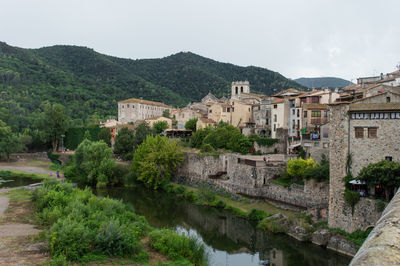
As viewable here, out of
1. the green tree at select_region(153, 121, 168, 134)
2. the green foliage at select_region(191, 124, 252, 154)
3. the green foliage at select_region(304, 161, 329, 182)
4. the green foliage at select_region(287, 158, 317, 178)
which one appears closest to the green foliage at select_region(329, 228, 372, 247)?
the green foliage at select_region(304, 161, 329, 182)

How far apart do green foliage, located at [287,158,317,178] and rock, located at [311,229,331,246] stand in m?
7.82

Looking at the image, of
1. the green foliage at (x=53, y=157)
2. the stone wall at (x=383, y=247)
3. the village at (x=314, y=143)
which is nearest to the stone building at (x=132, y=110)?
the village at (x=314, y=143)

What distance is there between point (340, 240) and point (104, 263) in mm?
13984

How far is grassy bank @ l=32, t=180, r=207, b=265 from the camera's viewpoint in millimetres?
15445

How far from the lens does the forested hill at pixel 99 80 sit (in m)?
90.4

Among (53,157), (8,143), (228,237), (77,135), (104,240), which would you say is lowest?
(228,237)

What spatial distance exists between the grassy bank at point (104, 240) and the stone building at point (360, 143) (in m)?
9.43

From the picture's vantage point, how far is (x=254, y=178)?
33.4 metres

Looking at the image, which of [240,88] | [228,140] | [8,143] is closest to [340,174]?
[228,140]

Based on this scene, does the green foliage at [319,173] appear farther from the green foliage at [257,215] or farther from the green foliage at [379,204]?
the green foliage at [379,204]

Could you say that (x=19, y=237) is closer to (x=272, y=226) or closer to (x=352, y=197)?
(x=272, y=226)

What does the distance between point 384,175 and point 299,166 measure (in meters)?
11.5

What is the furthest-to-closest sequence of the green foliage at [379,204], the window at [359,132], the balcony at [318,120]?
1. the balcony at [318,120]
2. the window at [359,132]
3. the green foliage at [379,204]

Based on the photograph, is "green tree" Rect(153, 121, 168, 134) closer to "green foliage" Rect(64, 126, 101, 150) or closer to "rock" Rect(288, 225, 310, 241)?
"green foliage" Rect(64, 126, 101, 150)
